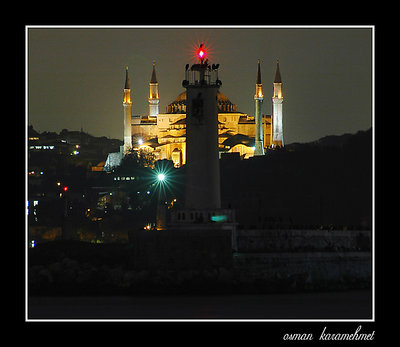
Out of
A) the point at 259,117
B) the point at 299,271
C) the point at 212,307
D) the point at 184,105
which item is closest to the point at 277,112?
the point at 259,117

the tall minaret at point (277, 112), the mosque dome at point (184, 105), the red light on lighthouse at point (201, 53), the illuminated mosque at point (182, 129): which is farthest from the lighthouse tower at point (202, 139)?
the mosque dome at point (184, 105)

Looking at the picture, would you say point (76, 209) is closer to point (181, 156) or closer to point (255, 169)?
point (255, 169)

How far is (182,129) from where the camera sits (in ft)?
413

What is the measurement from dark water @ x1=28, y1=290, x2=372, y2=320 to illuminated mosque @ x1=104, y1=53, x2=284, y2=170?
64777 millimetres

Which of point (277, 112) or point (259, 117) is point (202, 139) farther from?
point (277, 112)

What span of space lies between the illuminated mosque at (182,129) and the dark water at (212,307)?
64777 mm

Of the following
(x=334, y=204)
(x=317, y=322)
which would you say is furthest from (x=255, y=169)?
(x=317, y=322)

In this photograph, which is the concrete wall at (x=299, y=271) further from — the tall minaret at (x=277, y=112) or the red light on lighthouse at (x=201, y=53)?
the tall minaret at (x=277, y=112)

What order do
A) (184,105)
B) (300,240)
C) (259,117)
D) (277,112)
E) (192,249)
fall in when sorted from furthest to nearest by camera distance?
(184,105)
(277,112)
(259,117)
(300,240)
(192,249)

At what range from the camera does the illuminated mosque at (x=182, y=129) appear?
115 meters

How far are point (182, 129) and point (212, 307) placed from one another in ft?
272

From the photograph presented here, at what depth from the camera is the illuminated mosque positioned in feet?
378

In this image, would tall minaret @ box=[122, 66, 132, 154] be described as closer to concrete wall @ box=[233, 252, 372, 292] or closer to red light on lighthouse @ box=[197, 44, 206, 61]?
red light on lighthouse @ box=[197, 44, 206, 61]
